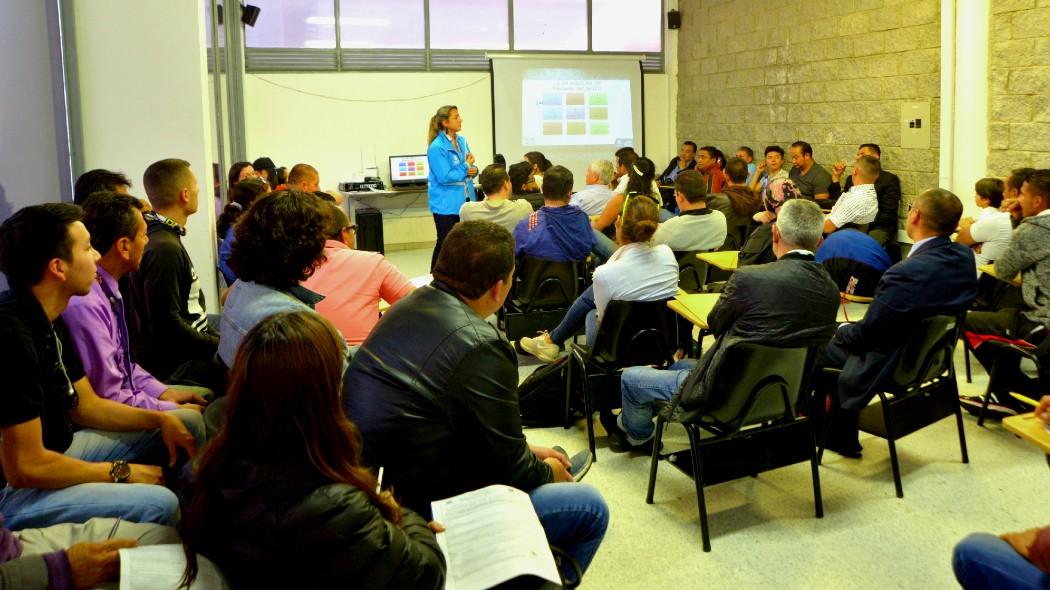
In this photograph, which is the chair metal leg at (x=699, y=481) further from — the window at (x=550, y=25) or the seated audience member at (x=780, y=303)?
the window at (x=550, y=25)

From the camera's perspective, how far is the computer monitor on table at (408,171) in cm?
996

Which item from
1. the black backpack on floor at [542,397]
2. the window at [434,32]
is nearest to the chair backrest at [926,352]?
the black backpack on floor at [542,397]

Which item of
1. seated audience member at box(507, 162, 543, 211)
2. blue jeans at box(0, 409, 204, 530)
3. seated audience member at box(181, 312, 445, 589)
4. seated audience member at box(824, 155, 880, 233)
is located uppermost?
seated audience member at box(507, 162, 543, 211)

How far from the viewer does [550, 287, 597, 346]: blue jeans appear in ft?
13.2

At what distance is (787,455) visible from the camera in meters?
3.15

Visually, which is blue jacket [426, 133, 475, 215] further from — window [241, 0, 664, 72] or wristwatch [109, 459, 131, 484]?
wristwatch [109, 459, 131, 484]

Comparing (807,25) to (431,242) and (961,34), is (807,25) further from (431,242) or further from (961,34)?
(431,242)

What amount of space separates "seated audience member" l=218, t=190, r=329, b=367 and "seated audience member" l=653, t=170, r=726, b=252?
2979 millimetres

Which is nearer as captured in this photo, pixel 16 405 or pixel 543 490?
pixel 16 405

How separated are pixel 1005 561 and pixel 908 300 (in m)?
1.58

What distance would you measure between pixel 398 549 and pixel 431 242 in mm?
9297

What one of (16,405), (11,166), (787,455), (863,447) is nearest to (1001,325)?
(863,447)

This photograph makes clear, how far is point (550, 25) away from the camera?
423 inches

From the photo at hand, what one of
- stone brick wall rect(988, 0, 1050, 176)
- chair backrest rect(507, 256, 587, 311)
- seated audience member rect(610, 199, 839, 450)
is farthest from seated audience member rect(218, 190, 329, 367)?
stone brick wall rect(988, 0, 1050, 176)
